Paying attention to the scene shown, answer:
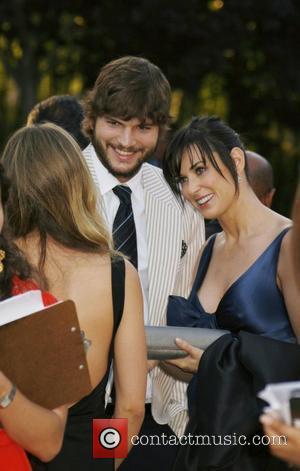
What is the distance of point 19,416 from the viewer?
2.35 metres

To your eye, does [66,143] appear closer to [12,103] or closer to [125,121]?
[125,121]

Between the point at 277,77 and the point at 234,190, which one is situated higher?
the point at 234,190

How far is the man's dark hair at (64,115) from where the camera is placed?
17.1 feet

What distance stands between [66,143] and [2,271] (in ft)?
1.77

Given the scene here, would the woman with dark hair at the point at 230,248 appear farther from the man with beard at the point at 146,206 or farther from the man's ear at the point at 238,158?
the man with beard at the point at 146,206

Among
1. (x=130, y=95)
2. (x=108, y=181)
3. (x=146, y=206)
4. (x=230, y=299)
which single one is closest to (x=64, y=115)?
(x=130, y=95)

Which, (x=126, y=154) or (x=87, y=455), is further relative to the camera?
(x=126, y=154)

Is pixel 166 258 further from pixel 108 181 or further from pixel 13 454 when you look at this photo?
pixel 13 454

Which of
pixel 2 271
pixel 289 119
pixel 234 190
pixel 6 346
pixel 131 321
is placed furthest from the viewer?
pixel 289 119

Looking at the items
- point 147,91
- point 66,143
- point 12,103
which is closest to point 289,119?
point 12,103

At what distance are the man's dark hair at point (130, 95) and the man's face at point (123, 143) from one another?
0.13ft

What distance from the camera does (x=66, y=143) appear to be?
3.02 m

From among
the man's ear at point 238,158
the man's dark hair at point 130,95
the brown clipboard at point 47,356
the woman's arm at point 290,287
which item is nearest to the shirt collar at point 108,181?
the man's dark hair at point 130,95

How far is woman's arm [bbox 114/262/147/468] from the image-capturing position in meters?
2.94
